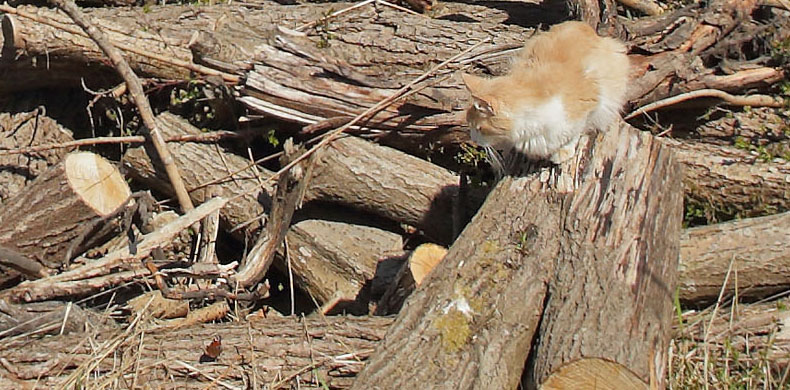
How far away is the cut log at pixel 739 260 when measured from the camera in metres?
4.29

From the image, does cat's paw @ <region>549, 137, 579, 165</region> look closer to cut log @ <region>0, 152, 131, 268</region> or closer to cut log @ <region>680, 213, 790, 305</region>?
cut log @ <region>680, 213, 790, 305</region>

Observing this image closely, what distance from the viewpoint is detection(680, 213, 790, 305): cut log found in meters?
4.29

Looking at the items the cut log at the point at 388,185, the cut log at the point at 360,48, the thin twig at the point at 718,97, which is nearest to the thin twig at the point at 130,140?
the cut log at the point at 360,48

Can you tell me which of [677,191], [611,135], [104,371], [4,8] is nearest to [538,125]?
[611,135]

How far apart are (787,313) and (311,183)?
228cm

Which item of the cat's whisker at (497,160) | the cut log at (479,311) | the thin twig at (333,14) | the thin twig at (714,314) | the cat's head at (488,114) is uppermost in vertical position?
the cat's head at (488,114)

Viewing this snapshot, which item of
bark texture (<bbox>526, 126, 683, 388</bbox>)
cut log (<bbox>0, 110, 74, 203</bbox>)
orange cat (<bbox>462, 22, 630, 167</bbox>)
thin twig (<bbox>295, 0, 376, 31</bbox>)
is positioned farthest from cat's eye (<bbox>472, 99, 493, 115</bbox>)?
cut log (<bbox>0, 110, 74, 203</bbox>)

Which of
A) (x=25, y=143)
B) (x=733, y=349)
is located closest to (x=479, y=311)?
(x=733, y=349)

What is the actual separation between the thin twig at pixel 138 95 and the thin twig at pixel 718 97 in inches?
90.7

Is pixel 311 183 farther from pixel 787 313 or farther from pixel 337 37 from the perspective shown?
pixel 787 313

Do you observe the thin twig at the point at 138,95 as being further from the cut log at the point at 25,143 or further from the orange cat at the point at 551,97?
the orange cat at the point at 551,97

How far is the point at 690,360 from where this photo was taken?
3893 millimetres

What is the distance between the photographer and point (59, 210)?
4.67 m

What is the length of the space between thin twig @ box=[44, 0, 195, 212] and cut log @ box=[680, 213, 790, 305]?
2.48 m
